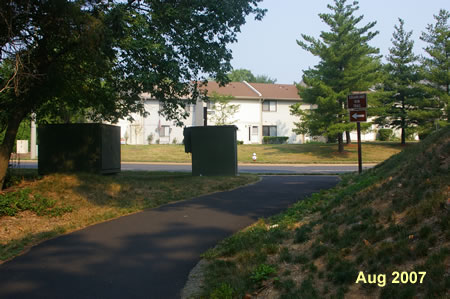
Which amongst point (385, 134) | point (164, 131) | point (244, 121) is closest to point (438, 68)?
point (385, 134)

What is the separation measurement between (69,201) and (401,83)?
36879 mm

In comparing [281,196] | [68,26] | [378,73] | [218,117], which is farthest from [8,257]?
[218,117]

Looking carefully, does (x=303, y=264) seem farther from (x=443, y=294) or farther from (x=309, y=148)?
(x=309, y=148)

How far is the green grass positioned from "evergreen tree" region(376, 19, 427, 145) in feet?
98.4

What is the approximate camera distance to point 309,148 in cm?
4006

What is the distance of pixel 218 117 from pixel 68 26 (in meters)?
36.8

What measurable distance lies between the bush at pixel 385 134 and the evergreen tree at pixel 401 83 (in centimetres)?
757

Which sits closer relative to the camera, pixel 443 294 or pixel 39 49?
pixel 443 294

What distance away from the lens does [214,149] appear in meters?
17.9

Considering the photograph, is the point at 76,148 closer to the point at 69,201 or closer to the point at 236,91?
the point at 69,201

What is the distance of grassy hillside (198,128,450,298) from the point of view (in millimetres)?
4273

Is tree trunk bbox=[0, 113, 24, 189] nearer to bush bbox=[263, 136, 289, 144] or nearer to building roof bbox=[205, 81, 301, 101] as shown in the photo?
building roof bbox=[205, 81, 301, 101]

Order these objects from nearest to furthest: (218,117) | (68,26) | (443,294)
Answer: (443,294)
(68,26)
(218,117)

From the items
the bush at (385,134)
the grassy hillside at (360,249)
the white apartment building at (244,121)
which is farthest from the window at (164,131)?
the grassy hillside at (360,249)
